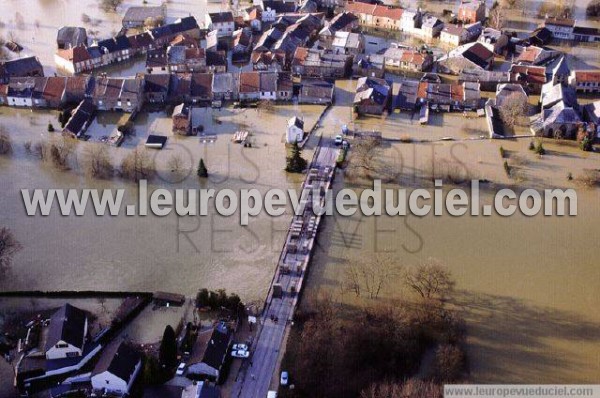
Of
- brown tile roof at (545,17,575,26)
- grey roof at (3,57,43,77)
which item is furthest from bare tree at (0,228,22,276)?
brown tile roof at (545,17,575,26)

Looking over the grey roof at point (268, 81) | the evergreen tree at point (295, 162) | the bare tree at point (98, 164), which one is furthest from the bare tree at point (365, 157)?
A: the bare tree at point (98, 164)

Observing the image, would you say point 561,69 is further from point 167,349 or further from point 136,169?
point 167,349

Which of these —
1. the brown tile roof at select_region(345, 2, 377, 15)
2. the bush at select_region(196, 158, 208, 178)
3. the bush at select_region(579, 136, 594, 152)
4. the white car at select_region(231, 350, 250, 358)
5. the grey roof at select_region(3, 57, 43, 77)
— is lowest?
the white car at select_region(231, 350, 250, 358)

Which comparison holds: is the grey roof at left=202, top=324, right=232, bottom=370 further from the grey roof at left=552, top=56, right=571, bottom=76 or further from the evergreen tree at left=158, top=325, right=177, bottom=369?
the grey roof at left=552, top=56, right=571, bottom=76

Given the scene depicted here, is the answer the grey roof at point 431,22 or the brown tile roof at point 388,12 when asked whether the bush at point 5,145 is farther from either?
the grey roof at point 431,22

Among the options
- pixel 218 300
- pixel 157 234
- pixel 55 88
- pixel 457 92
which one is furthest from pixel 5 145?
pixel 457 92

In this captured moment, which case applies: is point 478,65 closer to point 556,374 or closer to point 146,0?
point 556,374
